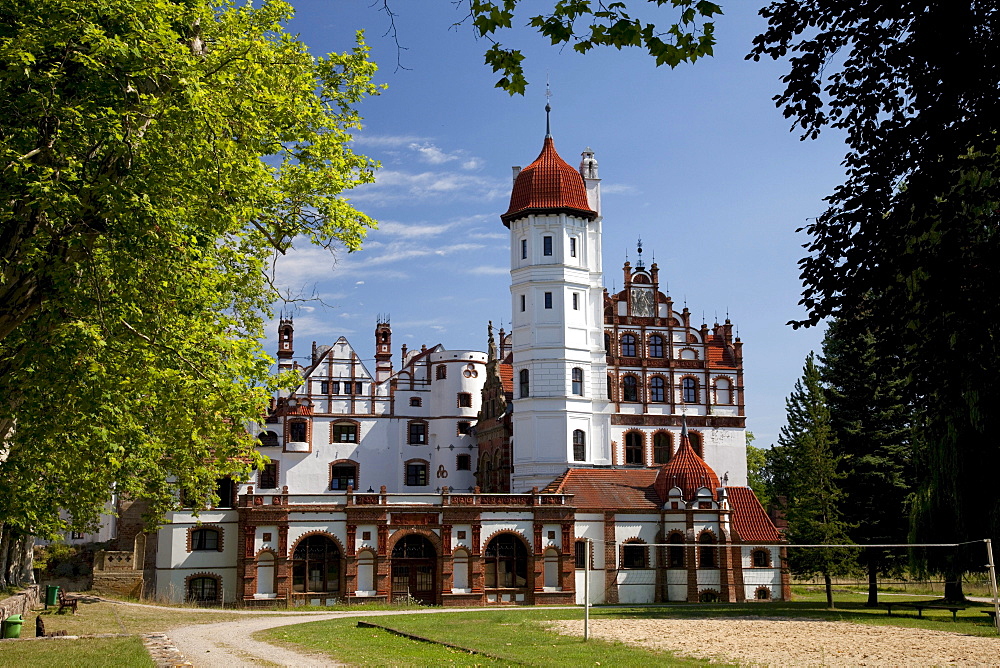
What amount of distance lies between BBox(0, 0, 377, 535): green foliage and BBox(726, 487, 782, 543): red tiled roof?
33.3 metres

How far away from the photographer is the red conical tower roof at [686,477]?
4625 centimetres

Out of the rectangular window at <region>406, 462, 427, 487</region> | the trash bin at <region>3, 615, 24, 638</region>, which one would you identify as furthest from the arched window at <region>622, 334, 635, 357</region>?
the trash bin at <region>3, 615, 24, 638</region>

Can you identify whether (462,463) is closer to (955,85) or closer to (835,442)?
(835,442)

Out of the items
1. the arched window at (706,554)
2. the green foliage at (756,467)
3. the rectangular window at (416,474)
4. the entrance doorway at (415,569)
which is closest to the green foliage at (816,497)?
the arched window at (706,554)

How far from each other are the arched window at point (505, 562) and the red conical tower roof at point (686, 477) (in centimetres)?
781

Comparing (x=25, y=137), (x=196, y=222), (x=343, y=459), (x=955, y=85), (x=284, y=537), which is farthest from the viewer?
(x=343, y=459)

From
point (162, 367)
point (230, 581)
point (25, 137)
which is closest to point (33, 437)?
point (162, 367)

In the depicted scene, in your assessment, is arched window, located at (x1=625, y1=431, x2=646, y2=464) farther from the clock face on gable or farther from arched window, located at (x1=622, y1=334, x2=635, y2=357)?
the clock face on gable

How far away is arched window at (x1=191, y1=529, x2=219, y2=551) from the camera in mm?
42469

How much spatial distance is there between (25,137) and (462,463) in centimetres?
4873

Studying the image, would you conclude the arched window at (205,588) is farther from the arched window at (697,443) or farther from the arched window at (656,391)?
the arched window at (697,443)

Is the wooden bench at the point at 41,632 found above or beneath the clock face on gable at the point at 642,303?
beneath

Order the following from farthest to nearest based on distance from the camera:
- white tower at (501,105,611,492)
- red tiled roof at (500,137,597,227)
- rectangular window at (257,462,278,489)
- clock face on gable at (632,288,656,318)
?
rectangular window at (257,462,278,489) → clock face on gable at (632,288,656,318) → red tiled roof at (500,137,597,227) → white tower at (501,105,611,492)

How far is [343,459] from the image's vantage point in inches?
2307
